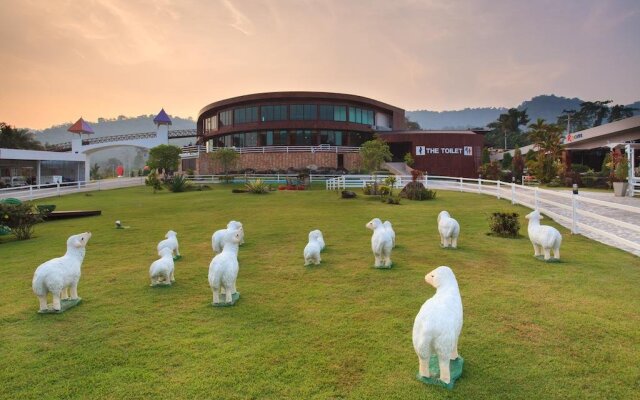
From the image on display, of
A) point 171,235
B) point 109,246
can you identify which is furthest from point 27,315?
point 109,246

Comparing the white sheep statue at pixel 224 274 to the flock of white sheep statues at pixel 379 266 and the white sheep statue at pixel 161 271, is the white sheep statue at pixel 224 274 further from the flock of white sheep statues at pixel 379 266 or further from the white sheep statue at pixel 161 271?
the white sheep statue at pixel 161 271

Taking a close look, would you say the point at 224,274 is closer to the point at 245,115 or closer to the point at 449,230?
the point at 449,230

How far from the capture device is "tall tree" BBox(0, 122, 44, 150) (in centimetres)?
5888

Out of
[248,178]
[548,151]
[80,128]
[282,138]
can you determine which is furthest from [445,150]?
[80,128]

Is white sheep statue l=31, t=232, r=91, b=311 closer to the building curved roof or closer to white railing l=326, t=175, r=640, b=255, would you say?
white railing l=326, t=175, r=640, b=255

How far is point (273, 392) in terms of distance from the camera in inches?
158

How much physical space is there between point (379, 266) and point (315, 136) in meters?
43.8

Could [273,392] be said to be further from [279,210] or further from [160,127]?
[160,127]

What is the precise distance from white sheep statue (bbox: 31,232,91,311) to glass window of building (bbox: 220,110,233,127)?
49265 mm

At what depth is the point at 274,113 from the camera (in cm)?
5100

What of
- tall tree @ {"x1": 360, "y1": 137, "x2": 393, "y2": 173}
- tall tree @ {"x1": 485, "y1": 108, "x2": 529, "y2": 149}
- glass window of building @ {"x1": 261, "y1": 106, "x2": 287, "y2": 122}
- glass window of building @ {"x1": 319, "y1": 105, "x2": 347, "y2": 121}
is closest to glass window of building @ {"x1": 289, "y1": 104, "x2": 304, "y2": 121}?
glass window of building @ {"x1": 261, "y1": 106, "x2": 287, "y2": 122}

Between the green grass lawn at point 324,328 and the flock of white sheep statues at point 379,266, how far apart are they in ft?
1.00

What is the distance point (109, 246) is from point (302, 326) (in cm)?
871

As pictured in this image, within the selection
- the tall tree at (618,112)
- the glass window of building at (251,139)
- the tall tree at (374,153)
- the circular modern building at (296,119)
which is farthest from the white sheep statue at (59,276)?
the tall tree at (618,112)
